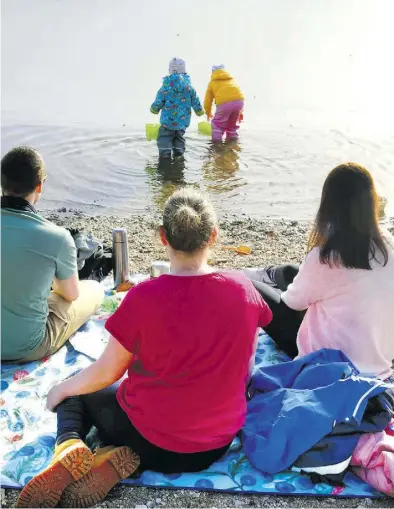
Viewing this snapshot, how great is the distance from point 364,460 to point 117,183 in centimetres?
587

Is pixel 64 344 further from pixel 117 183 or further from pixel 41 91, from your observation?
pixel 41 91

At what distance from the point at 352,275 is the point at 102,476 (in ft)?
4.76

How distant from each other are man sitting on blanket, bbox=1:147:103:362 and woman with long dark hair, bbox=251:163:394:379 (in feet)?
4.28

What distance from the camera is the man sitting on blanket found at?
10.3ft

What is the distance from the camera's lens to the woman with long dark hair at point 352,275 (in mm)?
2850

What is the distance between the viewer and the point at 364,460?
2559 millimetres

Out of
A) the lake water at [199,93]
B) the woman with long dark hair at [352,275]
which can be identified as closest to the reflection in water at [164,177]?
the lake water at [199,93]

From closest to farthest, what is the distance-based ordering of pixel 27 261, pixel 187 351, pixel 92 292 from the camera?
pixel 187 351, pixel 27 261, pixel 92 292

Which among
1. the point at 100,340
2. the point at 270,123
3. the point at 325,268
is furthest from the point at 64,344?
the point at 270,123

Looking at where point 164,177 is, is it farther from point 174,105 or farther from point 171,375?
point 171,375

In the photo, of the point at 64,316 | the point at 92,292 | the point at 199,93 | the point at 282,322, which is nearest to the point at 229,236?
the point at 92,292

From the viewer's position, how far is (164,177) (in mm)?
8125

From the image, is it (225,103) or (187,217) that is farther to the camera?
(225,103)

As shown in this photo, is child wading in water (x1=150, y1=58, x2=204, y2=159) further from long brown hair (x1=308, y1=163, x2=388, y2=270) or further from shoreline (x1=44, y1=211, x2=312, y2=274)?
long brown hair (x1=308, y1=163, x2=388, y2=270)
